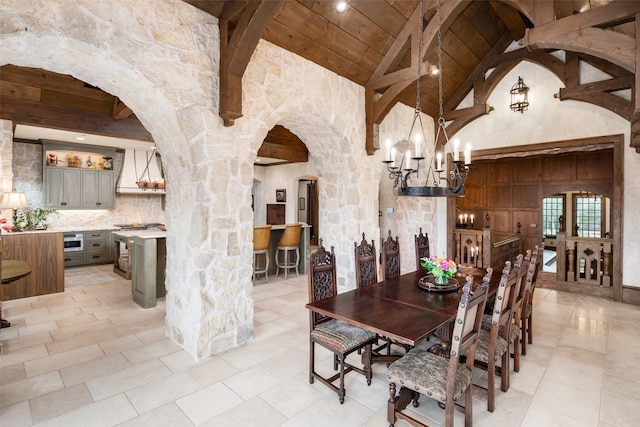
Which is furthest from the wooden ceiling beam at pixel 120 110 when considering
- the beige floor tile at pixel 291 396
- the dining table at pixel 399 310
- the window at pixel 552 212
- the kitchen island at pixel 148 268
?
the window at pixel 552 212

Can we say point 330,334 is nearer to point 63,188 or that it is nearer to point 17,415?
point 17,415

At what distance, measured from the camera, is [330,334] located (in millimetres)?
2387

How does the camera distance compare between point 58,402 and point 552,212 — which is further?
point 552,212

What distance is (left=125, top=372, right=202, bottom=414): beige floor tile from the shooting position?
7.43 feet

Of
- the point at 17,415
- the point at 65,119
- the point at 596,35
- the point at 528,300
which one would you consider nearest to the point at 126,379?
the point at 17,415

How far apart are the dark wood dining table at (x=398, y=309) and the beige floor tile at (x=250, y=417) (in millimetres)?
729

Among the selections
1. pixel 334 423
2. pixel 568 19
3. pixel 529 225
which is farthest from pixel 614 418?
pixel 529 225

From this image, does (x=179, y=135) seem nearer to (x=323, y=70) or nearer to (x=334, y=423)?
(x=323, y=70)

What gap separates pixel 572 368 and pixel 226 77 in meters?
3.96

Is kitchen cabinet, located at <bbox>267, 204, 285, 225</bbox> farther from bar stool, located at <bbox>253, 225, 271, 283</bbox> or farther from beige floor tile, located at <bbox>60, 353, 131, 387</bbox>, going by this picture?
beige floor tile, located at <bbox>60, 353, 131, 387</bbox>

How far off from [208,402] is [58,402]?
1.06m

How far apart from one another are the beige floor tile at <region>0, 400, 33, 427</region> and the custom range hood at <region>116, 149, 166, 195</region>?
18.6ft

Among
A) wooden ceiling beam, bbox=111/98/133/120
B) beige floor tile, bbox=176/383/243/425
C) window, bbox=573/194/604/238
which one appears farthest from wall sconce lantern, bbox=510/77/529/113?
wooden ceiling beam, bbox=111/98/133/120

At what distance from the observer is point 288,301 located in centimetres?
457
